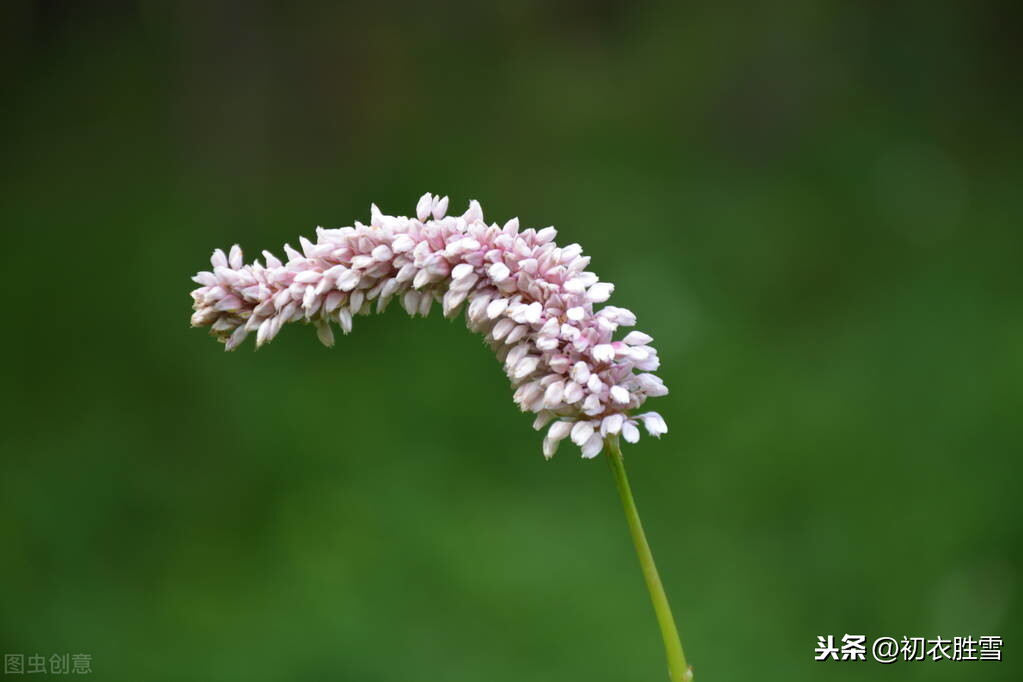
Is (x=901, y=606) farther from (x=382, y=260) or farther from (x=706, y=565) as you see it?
(x=382, y=260)

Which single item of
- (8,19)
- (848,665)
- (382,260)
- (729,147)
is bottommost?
(848,665)

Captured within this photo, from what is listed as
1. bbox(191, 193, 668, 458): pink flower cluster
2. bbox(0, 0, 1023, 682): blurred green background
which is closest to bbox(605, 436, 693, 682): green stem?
bbox(191, 193, 668, 458): pink flower cluster

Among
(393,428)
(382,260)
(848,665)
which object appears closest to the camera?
(382,260)

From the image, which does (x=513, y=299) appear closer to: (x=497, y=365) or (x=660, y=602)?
(x=660, y=602)

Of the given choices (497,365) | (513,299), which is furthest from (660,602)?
(497,365)

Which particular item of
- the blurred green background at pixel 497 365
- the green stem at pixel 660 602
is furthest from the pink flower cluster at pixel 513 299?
the blurred green background at pixel 497 365

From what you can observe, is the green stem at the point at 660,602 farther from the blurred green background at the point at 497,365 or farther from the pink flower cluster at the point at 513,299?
the blurred green background at the point at 497,365

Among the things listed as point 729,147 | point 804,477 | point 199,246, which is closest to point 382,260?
point 804,477

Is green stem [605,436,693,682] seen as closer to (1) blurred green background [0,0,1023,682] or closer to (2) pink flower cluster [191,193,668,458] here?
(2) pink flower cluster [191,193,668,458]
